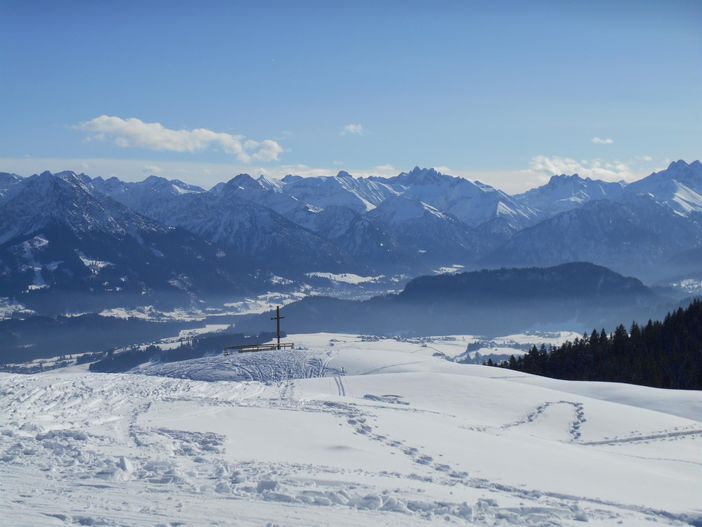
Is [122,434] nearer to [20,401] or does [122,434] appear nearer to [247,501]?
[20,401]

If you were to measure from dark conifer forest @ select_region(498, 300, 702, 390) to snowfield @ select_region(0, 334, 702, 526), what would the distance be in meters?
33.2

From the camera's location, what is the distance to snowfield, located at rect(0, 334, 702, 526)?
14516 millimetres

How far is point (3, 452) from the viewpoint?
17.8 metres

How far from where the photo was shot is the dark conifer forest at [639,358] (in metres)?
69.1

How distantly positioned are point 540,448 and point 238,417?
10.6m

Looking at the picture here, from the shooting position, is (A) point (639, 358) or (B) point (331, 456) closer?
(B) point (331, 456)

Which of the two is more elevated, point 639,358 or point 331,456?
point 331,456

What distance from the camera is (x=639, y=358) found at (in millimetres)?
73188

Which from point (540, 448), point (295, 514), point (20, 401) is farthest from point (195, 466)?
point (540, 448)

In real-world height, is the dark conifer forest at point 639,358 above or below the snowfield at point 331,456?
below

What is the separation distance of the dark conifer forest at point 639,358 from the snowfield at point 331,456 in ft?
109

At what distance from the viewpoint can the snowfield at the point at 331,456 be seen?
14.5 metres

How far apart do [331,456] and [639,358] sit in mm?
61434

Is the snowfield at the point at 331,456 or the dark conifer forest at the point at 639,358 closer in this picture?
the snowfield at the point at 331,456
